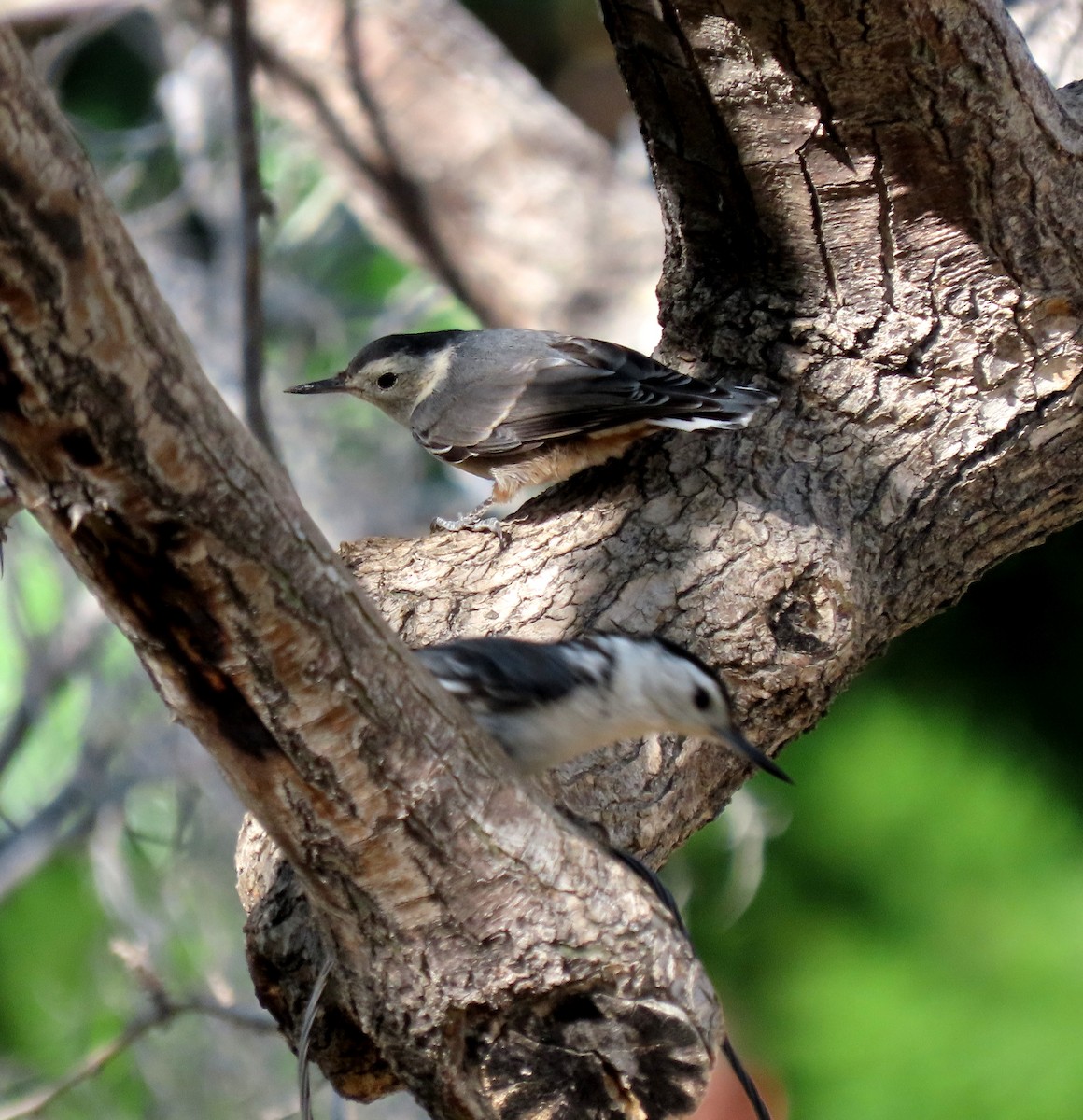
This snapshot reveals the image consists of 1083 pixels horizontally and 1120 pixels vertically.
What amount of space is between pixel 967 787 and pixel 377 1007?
329 centimetres

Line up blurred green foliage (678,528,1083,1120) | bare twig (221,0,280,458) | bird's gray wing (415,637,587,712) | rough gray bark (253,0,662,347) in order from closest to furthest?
bird's gray wing (415,637,587,712) < bare twig (221,0,280,458) < blurred green foliage (678,528,1083,1120) < rough gray bark (253,0,662,347)

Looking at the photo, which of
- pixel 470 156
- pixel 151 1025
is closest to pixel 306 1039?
pixel 151 1025

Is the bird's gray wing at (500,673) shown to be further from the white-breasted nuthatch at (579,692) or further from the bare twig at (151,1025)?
the bare twig at (151,1025)

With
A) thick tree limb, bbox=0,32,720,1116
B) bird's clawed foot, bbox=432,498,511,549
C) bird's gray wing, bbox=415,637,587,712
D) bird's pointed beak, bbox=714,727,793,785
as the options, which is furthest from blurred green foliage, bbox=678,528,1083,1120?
thick tree limb, bbox=0,32,720,1116

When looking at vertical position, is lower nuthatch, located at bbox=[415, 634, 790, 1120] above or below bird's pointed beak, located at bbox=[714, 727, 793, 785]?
above

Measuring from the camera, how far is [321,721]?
1.39 m

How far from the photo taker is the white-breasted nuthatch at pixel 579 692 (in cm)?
186

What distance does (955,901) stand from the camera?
441 centimetres

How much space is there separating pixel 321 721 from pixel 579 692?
22.8 inches

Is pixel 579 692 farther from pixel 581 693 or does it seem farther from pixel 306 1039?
pixel 306 1039

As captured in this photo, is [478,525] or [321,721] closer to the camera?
[321,721]

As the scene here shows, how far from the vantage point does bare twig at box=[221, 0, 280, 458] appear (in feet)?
11.5

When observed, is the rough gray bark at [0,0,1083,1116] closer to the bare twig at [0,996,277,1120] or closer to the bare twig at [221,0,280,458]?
the bare twig at [0,996,277,1120]

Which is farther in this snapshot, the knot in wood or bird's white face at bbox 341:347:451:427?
bird's white face at bbox 341:347:451:427
